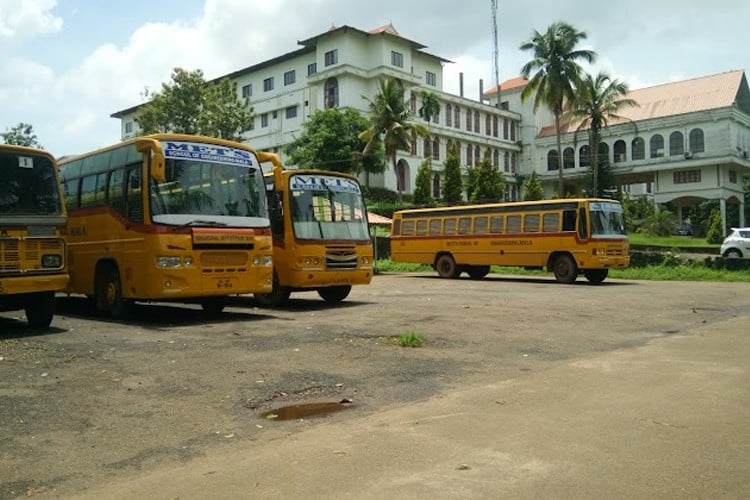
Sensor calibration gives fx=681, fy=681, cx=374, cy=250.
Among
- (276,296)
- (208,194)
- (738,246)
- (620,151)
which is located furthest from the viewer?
(620,151)

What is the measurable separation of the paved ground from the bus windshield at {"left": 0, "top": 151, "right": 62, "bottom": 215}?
192 cm

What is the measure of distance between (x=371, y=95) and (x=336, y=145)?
12.4 m

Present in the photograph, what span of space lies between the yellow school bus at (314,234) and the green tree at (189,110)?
2860cm

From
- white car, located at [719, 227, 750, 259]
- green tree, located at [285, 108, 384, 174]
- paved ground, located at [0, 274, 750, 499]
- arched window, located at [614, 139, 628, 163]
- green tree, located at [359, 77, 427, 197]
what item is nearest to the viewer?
paved ground, located at [0, 274, 750, 499]

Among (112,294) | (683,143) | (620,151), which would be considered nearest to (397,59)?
(620,151)

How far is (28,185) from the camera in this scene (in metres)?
10.1

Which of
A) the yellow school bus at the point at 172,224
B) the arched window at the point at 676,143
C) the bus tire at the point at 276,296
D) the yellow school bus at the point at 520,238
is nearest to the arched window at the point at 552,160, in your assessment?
the arched window at the point at 676,143

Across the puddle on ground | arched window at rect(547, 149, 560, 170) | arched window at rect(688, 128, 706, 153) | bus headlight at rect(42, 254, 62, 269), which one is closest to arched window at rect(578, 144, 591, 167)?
arched window at rect(547, 149, 560, 170)

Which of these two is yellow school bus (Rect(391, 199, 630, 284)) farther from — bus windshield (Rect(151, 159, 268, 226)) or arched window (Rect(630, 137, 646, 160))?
arched window (Rect(630, 137, 646, 160))

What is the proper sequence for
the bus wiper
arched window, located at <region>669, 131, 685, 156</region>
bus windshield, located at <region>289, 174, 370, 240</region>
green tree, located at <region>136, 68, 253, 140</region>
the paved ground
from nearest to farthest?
1. the paved ground
2. the bus wiper
3. bus windshield, located at <region>289, 174, 370, 240</region>
4. green tree, located at <region>136, 68, 253, 140</region>
5. arched window, located at <region>669, 131, 685, 156</region>

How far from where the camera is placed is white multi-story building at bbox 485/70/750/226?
5728cm

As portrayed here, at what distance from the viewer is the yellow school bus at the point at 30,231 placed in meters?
9.64

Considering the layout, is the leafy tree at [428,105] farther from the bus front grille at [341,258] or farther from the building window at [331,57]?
the bus front grille at [341,258]

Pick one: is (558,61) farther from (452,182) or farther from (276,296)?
(276,296)
